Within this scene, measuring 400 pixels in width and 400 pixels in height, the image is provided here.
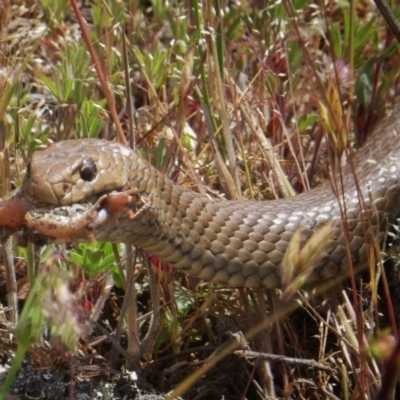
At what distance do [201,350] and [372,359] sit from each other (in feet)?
1.61

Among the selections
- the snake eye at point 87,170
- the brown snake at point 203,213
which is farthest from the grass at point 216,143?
the snake eye at point 87,170

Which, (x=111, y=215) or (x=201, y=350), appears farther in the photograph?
(x=201, y=350)

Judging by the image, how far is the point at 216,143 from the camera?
9.55 feet

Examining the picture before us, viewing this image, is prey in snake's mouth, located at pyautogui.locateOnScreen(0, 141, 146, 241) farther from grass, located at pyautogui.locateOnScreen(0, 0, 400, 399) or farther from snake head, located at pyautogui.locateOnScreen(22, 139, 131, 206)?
grass, located at pyautogui.locateOnScreen(0, 0, 400, 399)

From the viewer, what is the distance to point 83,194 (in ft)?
7.24

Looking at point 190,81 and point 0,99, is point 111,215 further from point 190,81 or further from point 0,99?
point 190,81

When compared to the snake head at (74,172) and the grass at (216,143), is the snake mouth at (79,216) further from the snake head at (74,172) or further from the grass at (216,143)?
the grass at (216,143)

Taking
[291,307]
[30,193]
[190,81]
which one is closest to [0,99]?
[30,193]

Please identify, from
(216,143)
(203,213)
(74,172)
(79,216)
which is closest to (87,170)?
(74,172)

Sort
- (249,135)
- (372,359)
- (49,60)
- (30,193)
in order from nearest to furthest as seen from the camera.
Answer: (30,193)
(372,359)
(249,135)
(49,60)

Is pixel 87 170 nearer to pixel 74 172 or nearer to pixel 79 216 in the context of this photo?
pixel 74 172

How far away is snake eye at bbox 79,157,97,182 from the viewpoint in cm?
224

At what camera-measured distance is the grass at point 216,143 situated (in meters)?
2.46

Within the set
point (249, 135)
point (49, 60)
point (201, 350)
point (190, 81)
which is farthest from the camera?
point (49, 60)
